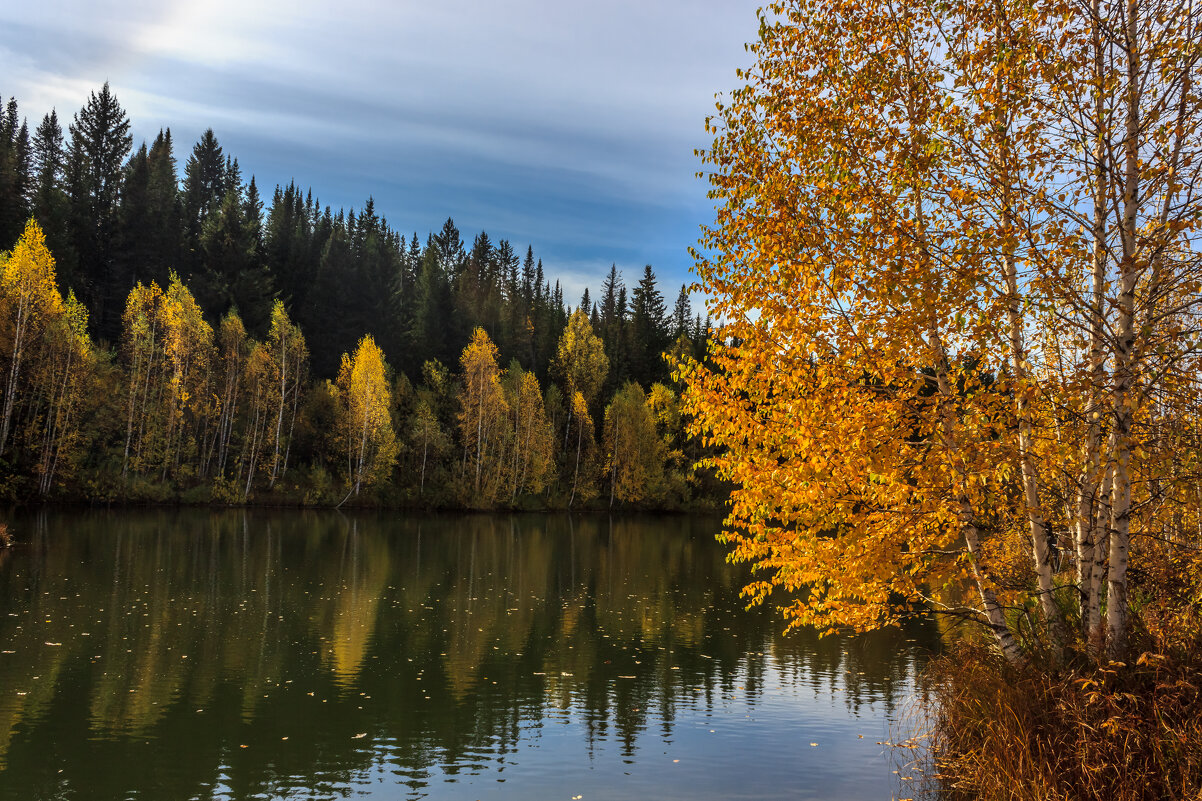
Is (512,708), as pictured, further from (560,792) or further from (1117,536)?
(1117,536)

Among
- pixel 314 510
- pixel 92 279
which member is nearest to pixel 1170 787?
pixel 314 510

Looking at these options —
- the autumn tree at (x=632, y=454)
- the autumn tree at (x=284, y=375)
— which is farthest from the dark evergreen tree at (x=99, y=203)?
the autumn tree at (x=632, y=454)

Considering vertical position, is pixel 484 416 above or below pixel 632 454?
above

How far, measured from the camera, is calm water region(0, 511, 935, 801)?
10656 millimetres

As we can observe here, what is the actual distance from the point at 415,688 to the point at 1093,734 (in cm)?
1080

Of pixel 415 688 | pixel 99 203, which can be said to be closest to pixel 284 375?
pixel 99 203

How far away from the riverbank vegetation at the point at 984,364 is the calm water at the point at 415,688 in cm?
314

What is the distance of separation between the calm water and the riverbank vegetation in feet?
10.3

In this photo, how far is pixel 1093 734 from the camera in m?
7.71

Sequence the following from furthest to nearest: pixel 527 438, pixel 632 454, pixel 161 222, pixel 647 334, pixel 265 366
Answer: pixel 647 334 → pixel 161 222 → pixel 632 454 → pixel 527 438 → pixel 265 366

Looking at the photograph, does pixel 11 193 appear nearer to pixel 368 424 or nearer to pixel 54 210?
pixel 54 210

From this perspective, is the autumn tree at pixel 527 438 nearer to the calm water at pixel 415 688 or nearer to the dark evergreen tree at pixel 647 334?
the dark evergreen tree at pixel 647 334

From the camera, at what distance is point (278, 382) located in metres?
66.7

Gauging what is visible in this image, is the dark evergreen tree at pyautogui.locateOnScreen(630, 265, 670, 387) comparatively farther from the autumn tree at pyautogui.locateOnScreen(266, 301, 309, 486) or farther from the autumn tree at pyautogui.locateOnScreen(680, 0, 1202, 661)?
the autumn tree at pyautogui.locateOnScreen(680, 0, 1202, 661)
